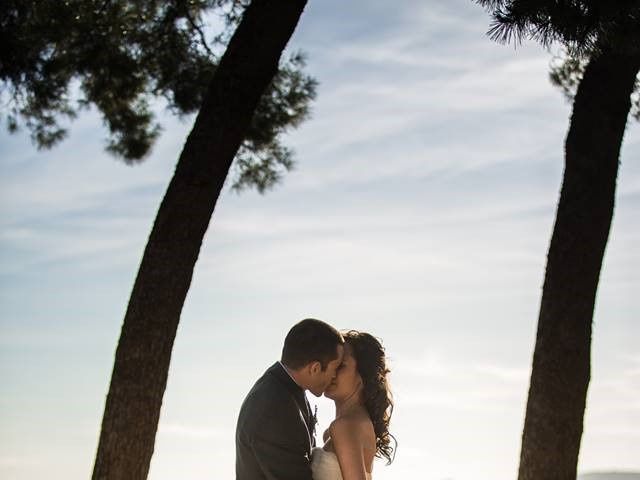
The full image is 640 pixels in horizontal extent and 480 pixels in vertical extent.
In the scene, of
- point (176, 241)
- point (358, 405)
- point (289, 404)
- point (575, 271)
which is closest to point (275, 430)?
point (289, 404)

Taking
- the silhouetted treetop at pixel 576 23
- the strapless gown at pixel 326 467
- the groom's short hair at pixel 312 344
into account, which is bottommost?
the strapless gown at pixel 326 467

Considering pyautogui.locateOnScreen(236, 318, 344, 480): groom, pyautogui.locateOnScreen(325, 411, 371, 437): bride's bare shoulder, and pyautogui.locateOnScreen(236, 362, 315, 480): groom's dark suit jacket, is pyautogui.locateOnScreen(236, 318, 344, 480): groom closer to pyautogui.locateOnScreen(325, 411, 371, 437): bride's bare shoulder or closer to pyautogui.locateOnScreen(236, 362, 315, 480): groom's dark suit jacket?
pyautogui.locateOnScreen(236, 362, 315, 480): groom's dark suit jacket

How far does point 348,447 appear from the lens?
4.74 metres

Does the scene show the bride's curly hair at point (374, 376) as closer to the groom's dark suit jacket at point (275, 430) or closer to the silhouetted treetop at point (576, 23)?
the groom's dark suit jacket at point (275, 430)

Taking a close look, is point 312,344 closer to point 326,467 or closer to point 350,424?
point 350,424

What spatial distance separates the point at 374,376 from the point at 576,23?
11.5ft

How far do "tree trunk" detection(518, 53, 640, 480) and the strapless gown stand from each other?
2224 millimetres

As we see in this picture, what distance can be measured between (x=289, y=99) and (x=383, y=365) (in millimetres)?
5344

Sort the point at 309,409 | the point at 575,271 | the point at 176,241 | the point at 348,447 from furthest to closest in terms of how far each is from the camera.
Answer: the point at 575,271
the point at 176,241
the point at 309,409
the point at 348,447

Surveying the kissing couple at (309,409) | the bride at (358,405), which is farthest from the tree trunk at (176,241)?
the bride at (358,405)

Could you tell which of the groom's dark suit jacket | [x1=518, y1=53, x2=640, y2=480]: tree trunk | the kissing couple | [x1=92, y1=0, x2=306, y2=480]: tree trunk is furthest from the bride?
[x1=518, y1=53, x2=640, y2=480]: tree trunk

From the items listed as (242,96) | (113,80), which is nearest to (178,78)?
(113,80)

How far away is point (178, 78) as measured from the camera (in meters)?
9.62

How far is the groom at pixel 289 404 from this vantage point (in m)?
4.77
